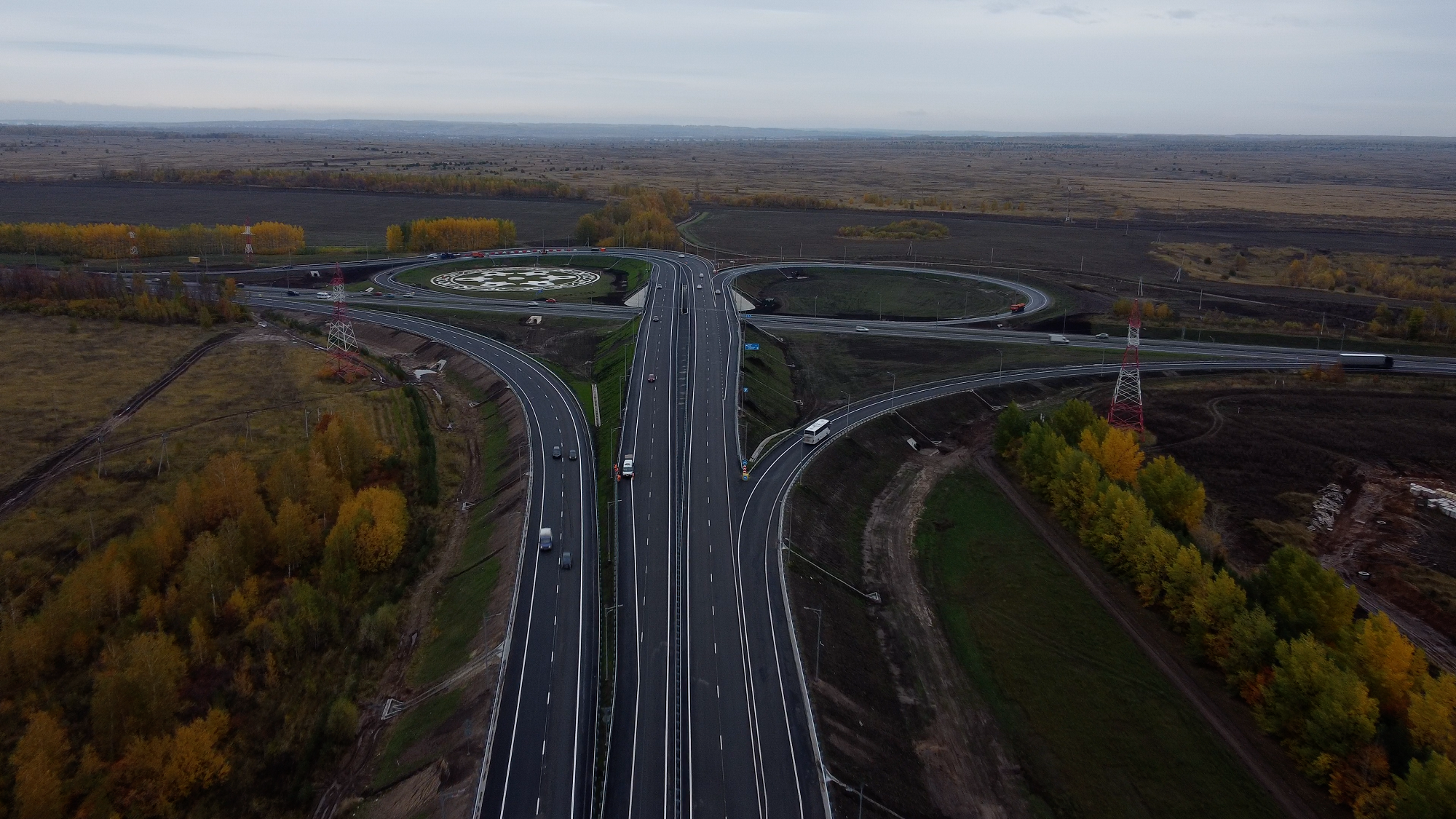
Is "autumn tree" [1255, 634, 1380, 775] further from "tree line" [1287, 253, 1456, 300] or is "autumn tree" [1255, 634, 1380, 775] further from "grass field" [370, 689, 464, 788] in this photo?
"tree line" [1287, 253, 1456, 300]

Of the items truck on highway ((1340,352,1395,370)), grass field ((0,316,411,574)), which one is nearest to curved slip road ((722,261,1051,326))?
truck on highway ((1340,352,1395,370))

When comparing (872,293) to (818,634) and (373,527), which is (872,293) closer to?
(818,634)

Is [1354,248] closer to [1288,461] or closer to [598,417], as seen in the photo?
[1288,461]

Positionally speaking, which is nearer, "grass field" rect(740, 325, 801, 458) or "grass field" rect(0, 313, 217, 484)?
"grass field" rect(0, 313, 217, 484)

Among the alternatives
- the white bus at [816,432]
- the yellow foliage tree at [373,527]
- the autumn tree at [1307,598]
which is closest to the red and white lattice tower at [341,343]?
the yellow foliage tree at [373,527]

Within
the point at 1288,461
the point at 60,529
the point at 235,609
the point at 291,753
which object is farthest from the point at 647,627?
the point at 1288,461

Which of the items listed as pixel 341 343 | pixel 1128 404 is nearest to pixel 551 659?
pixel 1128 404

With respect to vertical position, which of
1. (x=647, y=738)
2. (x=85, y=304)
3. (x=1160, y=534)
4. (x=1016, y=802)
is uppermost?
(x=85, y=304)
